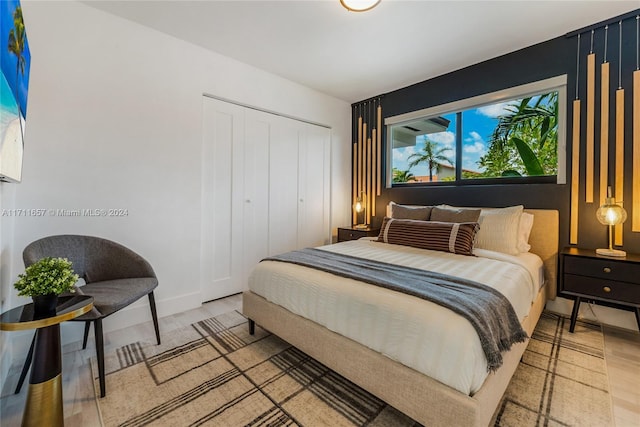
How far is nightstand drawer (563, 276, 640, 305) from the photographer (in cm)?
196

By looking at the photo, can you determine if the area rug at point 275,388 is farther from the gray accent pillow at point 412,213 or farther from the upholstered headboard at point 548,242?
the gray accent pillow at point 412,213

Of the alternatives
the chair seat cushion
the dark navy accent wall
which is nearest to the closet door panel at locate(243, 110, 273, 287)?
the chair seat cushion

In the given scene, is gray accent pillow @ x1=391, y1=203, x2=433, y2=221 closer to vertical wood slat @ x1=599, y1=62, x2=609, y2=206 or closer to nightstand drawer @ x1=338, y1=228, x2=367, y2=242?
nightstand drawer @ x1=338, y1=228, x2=367, y2=242

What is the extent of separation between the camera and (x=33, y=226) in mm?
1955

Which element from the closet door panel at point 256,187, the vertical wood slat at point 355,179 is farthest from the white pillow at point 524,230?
the closet door panel at point 256,187

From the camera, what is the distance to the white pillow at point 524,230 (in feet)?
8.25

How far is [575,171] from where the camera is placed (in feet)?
8.25

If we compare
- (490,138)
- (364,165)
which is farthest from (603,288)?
(364,165)

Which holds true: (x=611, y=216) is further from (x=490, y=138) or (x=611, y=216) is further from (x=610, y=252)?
(x=490, y=138)

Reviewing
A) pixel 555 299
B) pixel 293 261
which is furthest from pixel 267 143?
pixel 555 299

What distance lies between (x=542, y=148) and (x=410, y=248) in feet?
5.73

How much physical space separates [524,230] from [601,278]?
623 millimetres

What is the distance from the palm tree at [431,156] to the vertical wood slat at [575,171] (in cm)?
113

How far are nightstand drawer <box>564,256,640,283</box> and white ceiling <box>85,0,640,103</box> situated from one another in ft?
6.57
